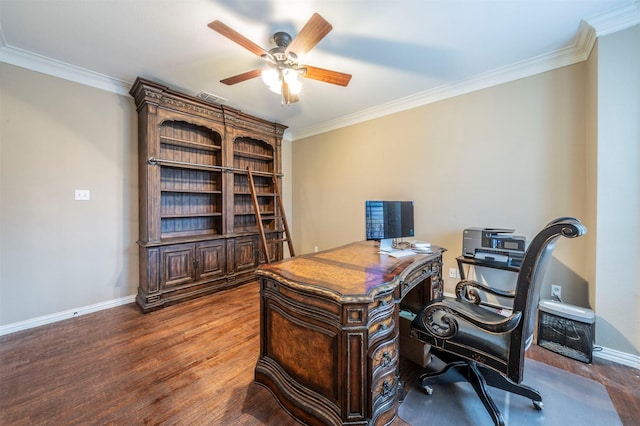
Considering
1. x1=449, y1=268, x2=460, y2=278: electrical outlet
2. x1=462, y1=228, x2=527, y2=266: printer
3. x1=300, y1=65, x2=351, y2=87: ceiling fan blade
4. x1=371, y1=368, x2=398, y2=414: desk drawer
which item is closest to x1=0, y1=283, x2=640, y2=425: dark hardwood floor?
x1=371, y1=368, x2=398, y2=414: desk drawer

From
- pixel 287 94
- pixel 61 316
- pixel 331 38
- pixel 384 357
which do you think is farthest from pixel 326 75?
pixel 61 316

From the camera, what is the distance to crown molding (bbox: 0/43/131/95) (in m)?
2.21

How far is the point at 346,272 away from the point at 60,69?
11.9ft

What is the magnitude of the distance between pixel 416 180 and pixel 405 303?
1.78m

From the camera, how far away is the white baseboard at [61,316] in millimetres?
2244

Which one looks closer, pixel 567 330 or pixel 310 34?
pixel 310 34

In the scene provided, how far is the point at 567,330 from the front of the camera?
76.6 inches

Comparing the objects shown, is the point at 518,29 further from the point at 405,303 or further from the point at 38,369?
the point at 38,369

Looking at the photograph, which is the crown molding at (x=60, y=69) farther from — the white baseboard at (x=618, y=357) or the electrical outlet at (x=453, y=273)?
the white baseboard at (x=618, y=357)

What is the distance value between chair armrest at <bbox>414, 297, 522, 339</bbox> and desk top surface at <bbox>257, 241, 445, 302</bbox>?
0.28 metres

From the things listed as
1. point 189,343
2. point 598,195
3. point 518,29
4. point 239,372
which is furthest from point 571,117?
point 189,343

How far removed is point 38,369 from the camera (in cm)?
176

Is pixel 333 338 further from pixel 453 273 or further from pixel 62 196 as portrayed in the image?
pixel 62 196

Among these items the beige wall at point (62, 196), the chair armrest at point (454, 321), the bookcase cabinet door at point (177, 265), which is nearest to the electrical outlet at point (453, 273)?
the chair armrest at point (454, 321)
